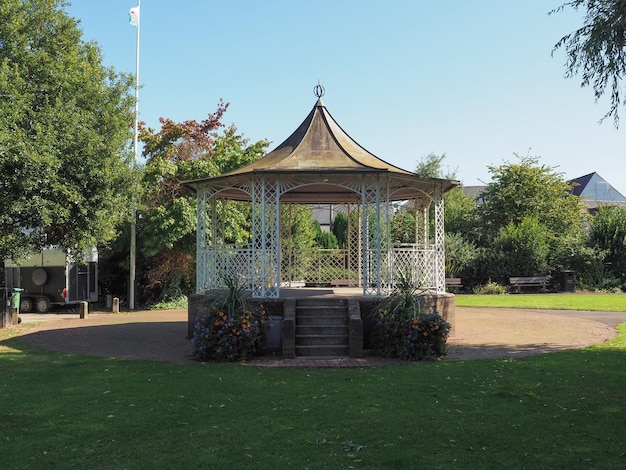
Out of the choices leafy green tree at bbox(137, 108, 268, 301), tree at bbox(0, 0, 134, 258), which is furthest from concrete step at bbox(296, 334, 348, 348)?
leafy green tree at bbox(137, 108, 268, 301)

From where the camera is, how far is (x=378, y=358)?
34.3 feet

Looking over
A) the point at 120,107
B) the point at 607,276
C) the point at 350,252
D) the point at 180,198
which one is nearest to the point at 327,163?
the point at 350,252

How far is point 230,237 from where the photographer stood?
22953 millimetres

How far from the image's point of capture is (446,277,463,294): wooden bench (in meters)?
26.7

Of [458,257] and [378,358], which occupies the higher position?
[458,257]

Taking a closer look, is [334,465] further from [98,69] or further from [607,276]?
[607,276]

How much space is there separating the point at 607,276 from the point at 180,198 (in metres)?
21.9

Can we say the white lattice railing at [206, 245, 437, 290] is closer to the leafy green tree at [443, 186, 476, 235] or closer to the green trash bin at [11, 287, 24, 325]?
the green trash bin at [11, 287, 24, 325]

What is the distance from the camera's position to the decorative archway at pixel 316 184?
40.3ft

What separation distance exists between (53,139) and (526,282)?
2279cm

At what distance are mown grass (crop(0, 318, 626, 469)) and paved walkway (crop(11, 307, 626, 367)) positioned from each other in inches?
43.5

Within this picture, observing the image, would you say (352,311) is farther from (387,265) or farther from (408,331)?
(387,265)

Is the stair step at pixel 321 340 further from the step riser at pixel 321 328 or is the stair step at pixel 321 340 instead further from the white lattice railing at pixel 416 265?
the white lattice railing at pixel 416 265

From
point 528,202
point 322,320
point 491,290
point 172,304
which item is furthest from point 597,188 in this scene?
point 322,320
